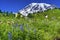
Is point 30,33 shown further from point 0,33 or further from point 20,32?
point 0,33

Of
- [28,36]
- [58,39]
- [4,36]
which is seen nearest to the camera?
[4,36]

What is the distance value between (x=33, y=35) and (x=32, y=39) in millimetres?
504

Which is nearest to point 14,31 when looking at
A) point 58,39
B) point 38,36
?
point 38,36

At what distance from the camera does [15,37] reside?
24.6 m

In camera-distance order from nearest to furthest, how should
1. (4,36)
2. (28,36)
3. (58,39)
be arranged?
1. (4,36)
2. (28,36)
3. (58,39)

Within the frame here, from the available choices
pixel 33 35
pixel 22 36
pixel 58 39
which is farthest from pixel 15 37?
pixel 58 39

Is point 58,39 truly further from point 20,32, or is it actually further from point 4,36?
point 4,36

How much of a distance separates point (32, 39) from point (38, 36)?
776 millimetres

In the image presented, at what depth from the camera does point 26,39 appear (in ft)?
82.1

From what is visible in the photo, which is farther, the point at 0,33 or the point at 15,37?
the point at 0,33

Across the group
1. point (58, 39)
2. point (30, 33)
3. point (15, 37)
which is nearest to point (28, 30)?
point (30, 33)

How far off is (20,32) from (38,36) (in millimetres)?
2472

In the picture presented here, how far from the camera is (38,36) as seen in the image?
26656 millimetres

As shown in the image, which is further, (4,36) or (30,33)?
(30,33)
